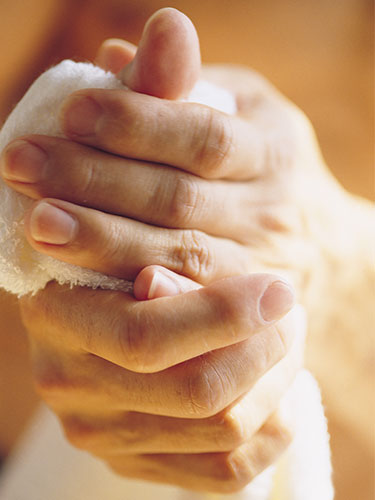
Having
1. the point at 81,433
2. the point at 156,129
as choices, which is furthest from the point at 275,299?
the point at 81,433

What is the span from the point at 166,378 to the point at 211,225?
0.54ft

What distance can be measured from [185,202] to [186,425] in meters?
0.23

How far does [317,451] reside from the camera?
0.60 meters

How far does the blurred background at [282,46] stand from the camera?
3.19 ft

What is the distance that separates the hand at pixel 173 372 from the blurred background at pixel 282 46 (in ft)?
1.34

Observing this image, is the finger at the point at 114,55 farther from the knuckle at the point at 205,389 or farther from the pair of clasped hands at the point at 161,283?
the knuckle at the point at 205,389

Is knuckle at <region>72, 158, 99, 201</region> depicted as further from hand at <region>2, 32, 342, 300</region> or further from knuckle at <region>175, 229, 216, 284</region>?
knuckle at <region>175, 229, 216, 284</region>

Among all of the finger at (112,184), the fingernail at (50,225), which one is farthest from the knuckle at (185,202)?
the fingernail at (50,225)

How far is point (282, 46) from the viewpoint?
101 cm

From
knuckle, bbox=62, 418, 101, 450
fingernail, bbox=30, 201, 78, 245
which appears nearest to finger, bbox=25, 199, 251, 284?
fingernail, bbox=30, 201, 78, 245

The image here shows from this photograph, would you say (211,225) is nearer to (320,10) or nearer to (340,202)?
(340,202)

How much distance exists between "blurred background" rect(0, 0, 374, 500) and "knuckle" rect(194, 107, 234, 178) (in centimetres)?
53

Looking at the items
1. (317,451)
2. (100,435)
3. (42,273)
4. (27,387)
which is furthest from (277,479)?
(27,387)

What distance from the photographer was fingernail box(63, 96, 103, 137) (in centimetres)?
47
